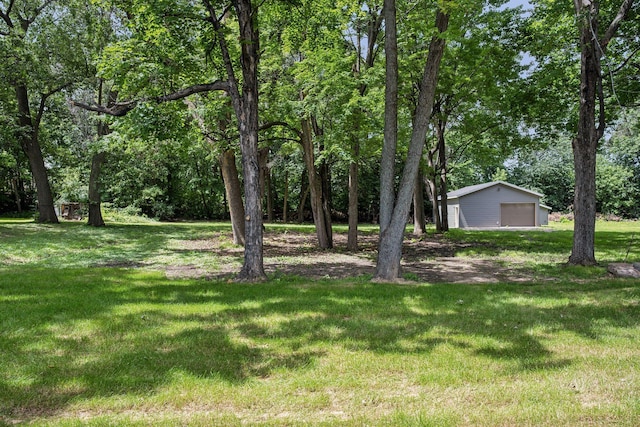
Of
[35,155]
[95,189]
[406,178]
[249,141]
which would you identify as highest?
[35,155]

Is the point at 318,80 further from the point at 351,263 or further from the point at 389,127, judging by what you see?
the point at 351,263

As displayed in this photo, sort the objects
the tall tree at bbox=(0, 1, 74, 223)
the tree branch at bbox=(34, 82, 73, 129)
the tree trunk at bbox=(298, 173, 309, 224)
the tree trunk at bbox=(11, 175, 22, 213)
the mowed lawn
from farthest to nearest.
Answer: the tree trunk at bbox=(298, 173, 309, 224) < the tree trunk at bbox=(11, 175, 22, 213) < the tree branch at bbox=(34, 82, 73, 129) < the tall tree at bbox=(0, 1, 74, 223) < the mowed lawn

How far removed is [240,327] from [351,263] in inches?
275

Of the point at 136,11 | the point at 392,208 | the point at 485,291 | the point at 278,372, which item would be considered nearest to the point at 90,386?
the point at 278,372

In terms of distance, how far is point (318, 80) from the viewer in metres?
13.0

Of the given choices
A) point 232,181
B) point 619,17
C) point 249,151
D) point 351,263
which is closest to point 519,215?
point 232,181

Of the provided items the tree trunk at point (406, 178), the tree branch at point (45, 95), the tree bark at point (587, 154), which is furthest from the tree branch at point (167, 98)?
the tree branch at point (45, 95)

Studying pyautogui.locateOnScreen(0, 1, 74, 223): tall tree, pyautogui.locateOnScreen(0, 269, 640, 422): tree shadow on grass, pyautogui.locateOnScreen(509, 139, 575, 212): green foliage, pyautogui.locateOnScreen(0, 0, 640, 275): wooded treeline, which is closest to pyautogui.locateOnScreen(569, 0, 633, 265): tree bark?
pyautogui.locateOnScreen(0, 0, 640, 275): wooded treeline

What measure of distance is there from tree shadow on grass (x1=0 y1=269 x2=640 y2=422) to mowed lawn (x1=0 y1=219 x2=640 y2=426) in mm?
22

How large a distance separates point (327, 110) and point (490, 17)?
19.5 feet

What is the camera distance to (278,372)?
11.6 feet

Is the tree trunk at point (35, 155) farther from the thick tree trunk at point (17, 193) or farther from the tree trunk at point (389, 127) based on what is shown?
the tree trunk at point (389, 127)

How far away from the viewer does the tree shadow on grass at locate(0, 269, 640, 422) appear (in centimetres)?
347

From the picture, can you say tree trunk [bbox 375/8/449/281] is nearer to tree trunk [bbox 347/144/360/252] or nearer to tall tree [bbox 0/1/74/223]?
tree trunk [bbox 347/144/360/252]
